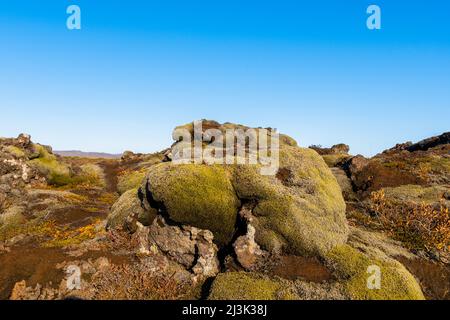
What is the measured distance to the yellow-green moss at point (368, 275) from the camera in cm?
1330

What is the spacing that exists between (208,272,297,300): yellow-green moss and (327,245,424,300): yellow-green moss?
2694 millimetres

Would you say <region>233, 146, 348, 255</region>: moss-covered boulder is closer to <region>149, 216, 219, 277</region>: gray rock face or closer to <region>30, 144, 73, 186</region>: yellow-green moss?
<region>149, 216, 219, 277</region>: gray rock face

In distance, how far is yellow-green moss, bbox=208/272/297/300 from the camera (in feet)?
43.8

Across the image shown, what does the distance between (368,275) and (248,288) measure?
5297 millimetres

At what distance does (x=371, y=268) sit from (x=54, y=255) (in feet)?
51.7

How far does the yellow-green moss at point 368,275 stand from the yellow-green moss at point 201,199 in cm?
546

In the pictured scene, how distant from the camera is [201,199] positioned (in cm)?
1686

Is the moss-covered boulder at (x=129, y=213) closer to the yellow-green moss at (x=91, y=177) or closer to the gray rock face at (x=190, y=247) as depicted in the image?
the gray rock face at (x=190, y=247)

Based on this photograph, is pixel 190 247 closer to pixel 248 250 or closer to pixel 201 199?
pixel 201 199

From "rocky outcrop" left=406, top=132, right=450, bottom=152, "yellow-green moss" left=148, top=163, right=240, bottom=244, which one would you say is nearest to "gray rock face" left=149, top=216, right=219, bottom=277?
"yellow-green moss" left=148, top=163, right=240, bottom=244
